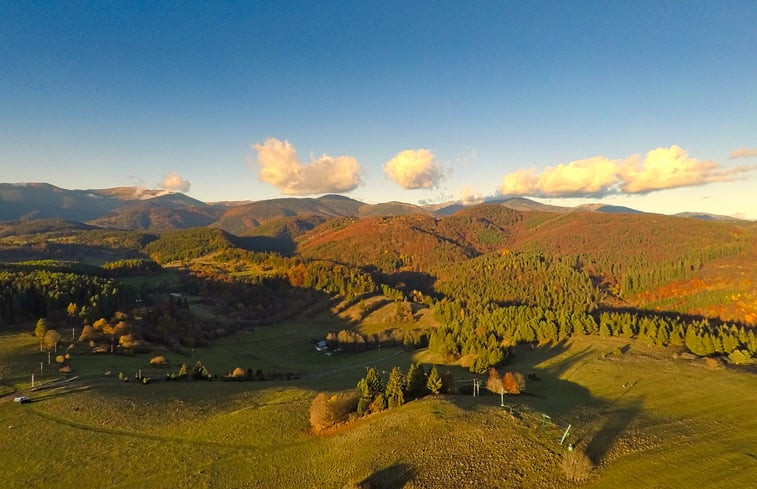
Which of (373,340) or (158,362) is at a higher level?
(158,362)

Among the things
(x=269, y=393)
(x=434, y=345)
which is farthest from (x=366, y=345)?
(x=269, y=393)

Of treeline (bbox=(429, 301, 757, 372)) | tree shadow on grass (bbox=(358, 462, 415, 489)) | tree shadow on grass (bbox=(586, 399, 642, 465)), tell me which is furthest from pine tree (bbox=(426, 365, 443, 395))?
treeline (bbox=(429, 301, 757, 372))

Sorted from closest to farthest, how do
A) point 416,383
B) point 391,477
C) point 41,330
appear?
1. point 391,477
2. point 416,383
3. point 41,330

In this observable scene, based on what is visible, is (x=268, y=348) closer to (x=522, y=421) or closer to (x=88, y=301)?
(x=88, y=301)

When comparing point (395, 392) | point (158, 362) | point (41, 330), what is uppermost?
point (395, 392)

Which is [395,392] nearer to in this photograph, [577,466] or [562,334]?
[577,466]

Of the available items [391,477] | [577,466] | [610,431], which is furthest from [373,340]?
[577,466]

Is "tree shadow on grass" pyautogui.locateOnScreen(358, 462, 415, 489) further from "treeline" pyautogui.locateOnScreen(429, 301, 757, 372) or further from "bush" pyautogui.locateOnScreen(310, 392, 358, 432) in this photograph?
"treeline" pyautogui.locateOnScreen(429, 301, 757, 372)
